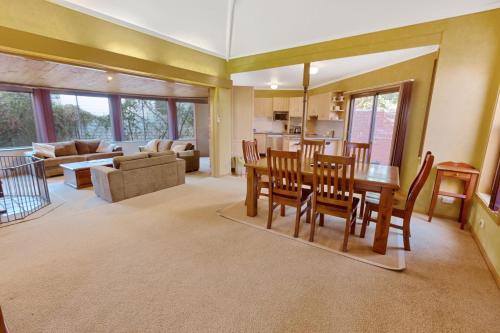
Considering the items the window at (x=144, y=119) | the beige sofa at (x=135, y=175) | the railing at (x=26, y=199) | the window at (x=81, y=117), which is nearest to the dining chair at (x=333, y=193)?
the beige sofa at (x=135, y=175)

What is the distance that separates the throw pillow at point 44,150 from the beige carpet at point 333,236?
516 cm

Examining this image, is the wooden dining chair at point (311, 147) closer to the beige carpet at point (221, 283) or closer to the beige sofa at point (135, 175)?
the beige carpet at point (221, 283)

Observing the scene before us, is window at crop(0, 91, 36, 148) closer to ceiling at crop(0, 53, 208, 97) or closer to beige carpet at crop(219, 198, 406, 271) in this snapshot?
ceiling at crop(0, 53, 208, 97)

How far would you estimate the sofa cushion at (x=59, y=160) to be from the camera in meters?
5.46

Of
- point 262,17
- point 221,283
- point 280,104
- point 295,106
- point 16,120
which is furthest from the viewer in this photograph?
point 280,104

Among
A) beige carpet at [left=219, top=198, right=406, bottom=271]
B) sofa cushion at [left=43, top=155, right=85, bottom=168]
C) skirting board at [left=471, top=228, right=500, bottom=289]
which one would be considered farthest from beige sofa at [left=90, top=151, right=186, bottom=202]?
skirting board at [left=471, top=228, right=500, bottom=289]

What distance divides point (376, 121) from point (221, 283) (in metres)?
4.88

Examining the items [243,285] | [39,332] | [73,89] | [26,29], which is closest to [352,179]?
[243,285]

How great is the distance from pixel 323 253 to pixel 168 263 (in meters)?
1.66

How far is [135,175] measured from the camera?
4.16 meters

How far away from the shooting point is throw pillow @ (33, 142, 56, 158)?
5.53 m

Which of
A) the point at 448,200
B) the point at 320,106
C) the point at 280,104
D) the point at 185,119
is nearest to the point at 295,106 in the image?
the point at 280,104

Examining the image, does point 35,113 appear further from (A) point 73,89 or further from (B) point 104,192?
(B) point 104,192

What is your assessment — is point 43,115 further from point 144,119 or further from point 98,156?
point 144,119
